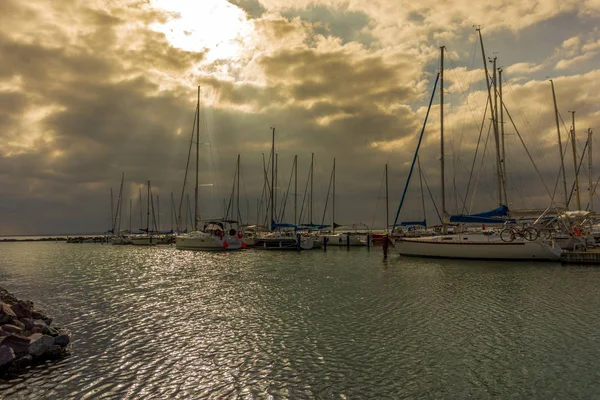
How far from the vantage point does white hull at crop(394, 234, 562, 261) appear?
36969 mm

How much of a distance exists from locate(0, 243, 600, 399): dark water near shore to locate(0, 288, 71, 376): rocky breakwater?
578 millimetres

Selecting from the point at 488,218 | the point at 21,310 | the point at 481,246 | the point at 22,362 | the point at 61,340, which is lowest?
the point at 22,362

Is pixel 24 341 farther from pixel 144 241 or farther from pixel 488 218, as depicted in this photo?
pixel 144 241

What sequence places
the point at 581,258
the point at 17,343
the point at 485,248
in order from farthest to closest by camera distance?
the point at 485,248
the point at 581,258
the point at 17,343

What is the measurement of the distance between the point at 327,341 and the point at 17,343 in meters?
9.68

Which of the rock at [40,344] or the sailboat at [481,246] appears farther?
the sailboat at [481,246]

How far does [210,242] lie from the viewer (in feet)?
195

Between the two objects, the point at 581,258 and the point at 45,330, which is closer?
the point at 45,330

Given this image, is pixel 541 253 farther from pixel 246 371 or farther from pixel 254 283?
pixel 246 371

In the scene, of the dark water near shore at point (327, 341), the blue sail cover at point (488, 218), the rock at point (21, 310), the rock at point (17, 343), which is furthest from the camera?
the blue sail cover at point (488, 218)

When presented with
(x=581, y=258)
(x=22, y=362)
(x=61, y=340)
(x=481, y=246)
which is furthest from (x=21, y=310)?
(x=581, y=258)

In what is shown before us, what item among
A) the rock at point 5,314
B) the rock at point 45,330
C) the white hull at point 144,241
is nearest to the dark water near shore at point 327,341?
the rock at point 45,330

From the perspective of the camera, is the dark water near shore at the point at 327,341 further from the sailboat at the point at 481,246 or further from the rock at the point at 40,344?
the sailboat at the point at 481,246

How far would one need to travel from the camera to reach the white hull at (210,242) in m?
59.4
